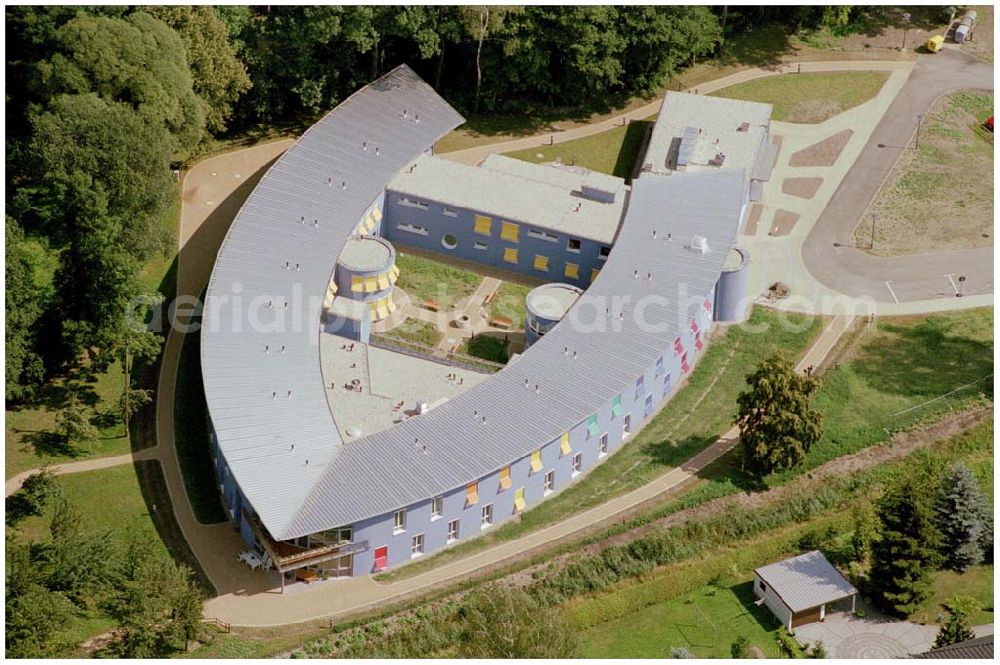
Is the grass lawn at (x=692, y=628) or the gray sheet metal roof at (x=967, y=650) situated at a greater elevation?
the gray sheet metal roof at (x=967, y=650)

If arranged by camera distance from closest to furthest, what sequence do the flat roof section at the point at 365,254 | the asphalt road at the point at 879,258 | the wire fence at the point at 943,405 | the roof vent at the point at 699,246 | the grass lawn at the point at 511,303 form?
1. the wire fence at the point at 943,405
2. the roof vent at the point at 699,246
3. the flat roof section at the point at 365,254
4. the grass lawn at the point at 511,303
5. the asphalt road at the point at 879,258

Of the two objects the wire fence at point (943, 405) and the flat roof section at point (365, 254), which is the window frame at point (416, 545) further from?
the wire fence at point (943, 405)

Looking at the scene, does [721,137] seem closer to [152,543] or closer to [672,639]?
[672,639]

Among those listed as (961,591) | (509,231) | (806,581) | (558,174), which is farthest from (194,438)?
(961,591)

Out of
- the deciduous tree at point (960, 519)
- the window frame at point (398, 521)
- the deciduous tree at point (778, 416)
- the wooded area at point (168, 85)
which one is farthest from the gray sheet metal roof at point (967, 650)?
the wooded area at point (168, 85)

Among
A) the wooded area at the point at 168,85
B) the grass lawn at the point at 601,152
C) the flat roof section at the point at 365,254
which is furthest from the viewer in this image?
the grass lawn at the point at 601,152

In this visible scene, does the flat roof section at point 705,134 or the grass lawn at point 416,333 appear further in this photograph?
the flat roof section at point 705,134

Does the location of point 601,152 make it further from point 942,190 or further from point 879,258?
point 942,190

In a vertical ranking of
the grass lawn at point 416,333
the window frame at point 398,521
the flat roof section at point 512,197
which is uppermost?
the flat roof section at point 512,197

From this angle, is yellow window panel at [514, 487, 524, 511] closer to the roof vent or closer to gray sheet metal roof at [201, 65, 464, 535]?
gray sheet metal roof at [201, 65, 464, 535]
